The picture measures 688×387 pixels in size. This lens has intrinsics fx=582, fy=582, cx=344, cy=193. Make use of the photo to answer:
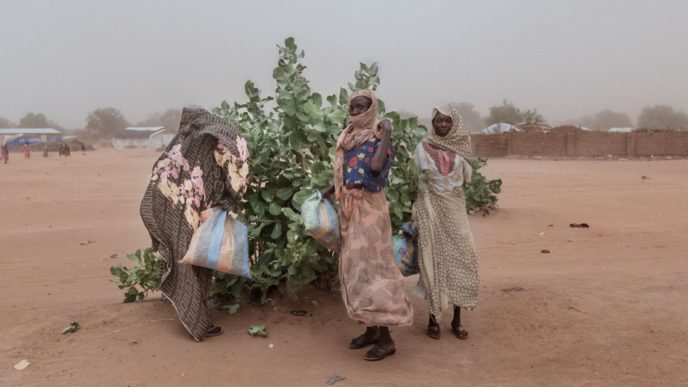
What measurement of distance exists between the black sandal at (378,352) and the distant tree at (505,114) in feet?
195

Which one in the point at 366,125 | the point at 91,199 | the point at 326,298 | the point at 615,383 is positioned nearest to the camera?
the point at 615,383

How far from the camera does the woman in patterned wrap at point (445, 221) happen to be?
4059mm

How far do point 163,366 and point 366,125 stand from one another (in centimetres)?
197

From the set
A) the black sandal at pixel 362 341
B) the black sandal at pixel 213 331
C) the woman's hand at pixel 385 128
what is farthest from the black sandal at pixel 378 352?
the woman's hand at pixel 385 128

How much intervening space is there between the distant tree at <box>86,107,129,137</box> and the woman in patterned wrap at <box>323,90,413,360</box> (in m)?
103

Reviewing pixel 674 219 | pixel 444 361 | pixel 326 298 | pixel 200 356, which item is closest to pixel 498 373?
pixel 444 361

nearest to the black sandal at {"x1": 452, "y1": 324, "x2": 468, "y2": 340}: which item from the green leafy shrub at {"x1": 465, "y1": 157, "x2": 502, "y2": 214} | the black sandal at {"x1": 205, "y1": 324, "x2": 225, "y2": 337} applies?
the black sandal at {"x1": 205, "y1": 324, "x2": 225, "y2": 337}

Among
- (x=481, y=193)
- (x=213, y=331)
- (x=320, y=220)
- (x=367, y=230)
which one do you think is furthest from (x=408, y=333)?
(x=481, y=193)

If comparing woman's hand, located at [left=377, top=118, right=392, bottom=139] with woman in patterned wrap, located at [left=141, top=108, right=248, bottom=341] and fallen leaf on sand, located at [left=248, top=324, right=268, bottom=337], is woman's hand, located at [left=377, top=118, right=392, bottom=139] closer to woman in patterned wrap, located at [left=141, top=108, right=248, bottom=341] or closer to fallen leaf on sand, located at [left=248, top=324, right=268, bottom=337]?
woman in patterned wrap, located at [left=141, top=108, right=248, bottom=341]

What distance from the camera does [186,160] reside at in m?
3.91

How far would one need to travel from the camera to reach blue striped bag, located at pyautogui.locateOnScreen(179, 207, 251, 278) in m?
3.72

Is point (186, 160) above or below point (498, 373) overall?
above

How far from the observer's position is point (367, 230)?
3.70 m

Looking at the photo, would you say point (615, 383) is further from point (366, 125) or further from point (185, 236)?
point (185, 236)
